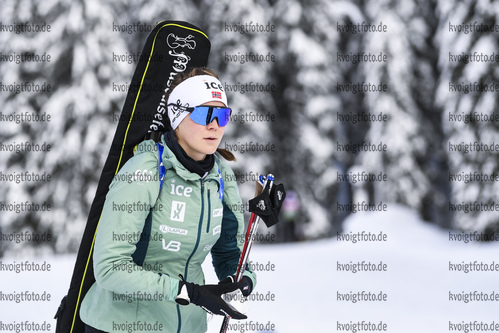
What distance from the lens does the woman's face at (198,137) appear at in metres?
2.75

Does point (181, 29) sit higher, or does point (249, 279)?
point (181, 29)

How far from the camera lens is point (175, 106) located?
9.48 feet

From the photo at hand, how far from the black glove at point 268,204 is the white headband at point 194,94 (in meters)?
0.51

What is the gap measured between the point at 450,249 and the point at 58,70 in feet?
37.0

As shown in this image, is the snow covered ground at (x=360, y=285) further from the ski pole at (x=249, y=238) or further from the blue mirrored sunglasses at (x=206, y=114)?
the blue mirrored sunglasses at (x=206, y=114)

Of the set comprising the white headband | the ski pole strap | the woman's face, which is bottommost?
the woman's face

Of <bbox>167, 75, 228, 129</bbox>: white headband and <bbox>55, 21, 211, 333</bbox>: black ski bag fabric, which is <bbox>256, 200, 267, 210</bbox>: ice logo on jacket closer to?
<bbox>167, 75, 228, 129</bbox>: white headband

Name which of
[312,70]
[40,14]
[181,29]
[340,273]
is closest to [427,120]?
[312,70]

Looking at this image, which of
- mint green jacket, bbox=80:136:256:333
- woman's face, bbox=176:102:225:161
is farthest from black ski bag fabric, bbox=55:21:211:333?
woman's face, bbox=176:102:225:161

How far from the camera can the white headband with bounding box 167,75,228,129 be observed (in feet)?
9.26

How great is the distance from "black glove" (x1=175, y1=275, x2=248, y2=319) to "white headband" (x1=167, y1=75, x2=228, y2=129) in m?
0.80

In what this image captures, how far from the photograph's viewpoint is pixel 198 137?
275 centimetres

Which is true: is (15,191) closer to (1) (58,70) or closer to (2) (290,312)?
(1) (58,70)

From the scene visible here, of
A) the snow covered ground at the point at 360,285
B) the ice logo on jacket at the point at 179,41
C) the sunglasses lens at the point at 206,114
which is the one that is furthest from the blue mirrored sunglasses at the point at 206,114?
the snow covered ground at the point at 360,285
